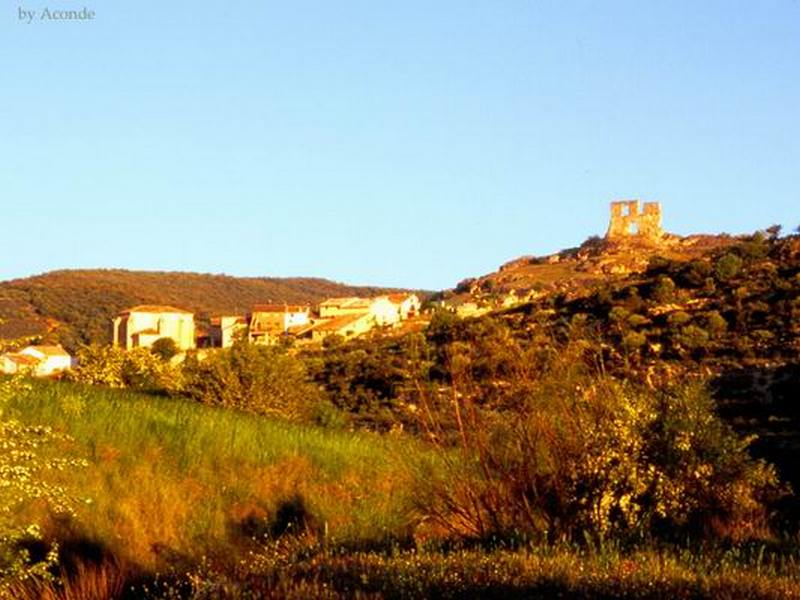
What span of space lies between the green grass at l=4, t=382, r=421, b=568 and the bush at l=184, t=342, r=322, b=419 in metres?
5.91

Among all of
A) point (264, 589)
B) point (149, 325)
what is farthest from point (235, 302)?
point (264, 589)

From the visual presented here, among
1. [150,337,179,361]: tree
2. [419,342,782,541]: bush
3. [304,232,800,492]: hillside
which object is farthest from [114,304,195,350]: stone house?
[419,342,782,541]: bush

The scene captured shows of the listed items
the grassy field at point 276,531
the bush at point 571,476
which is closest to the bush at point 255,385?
the grassy field at point 276,531

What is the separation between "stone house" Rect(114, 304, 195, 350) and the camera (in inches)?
3652

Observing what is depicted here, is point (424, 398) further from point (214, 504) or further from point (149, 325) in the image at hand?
point (149, 325)

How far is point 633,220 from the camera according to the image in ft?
409

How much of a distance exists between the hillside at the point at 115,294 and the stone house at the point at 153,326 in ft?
7.57

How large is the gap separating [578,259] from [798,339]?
69854 mm

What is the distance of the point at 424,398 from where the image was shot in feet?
37.7

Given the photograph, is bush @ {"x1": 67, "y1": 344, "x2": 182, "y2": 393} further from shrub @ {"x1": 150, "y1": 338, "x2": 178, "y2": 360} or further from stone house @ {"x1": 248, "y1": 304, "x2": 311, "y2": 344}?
stone house @ {"x1": 248, "y1": 304, "x2": 311, "y2": 344}

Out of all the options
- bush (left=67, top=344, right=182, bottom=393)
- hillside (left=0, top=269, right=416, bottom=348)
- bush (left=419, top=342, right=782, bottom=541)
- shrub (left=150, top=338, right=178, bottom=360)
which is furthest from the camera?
hillside (left=0, top=269, right=416, bottom=348)

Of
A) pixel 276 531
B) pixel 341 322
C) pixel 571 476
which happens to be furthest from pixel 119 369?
pixel 341 322

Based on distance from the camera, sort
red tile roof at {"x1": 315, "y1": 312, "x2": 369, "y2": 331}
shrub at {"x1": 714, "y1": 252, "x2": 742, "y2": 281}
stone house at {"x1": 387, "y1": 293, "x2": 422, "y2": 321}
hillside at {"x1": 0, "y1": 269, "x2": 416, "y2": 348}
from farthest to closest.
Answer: hillside at {"x1": 0, "y1": 269, "x2": 416, "y2": 348}
stone house at {"x1": 387, "y1": 293, "x2": 422, "y2": 321}
red tile roof at {"x1": 315, "y1": 312, "x2": 369, "y2": 331}
shrub at {"x1": 714, "y1": 252, "x2": 742, "y2": 281}

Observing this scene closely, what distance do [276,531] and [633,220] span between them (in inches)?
4470
